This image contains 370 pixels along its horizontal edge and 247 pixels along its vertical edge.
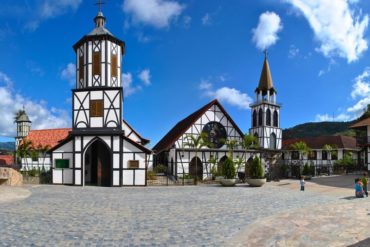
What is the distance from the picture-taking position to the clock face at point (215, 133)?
1230 inches

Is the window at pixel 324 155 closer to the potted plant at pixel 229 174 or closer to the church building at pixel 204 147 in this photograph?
the church building at pixel 204 147

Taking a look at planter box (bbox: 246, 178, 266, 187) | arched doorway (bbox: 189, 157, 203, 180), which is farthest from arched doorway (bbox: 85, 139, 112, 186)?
planter box (bbox: 246, 178, 266, 187)

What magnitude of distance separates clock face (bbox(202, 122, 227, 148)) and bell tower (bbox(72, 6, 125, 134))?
10418 mm

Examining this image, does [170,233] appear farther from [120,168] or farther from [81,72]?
[81,72]

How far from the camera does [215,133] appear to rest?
3162 centimetres

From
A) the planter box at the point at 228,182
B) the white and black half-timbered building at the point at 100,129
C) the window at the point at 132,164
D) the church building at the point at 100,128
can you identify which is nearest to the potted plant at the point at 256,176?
the planter box at the point at 228,182

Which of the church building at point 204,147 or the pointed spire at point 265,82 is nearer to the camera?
the church building at point 204,147

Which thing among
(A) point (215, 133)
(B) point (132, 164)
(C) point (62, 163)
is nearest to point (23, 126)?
(C) point (62, 163)

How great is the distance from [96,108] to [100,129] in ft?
5.44

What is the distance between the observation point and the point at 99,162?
78.4 ft

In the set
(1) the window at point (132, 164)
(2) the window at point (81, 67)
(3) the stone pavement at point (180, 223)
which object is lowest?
(3) the stone pavement at point (180, 223)

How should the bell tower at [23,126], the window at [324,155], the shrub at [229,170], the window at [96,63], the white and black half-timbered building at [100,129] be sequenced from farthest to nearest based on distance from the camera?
1. the bell tower at [23,126]
2. the window at [324,155]
3. the window at [96,63]
4. the white and black half-timbered building at [100,129]
5. the shrub at [229,170]

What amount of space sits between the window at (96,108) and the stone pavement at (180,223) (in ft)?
33.7

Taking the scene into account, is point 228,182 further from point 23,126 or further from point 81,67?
point 23,126
